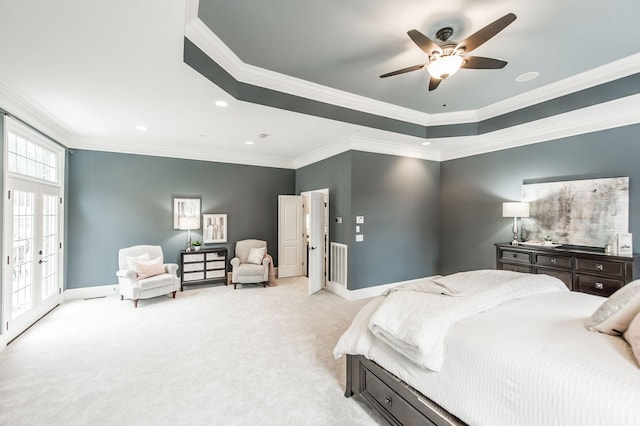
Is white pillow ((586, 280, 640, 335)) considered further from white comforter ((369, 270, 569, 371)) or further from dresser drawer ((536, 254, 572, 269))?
dresser drawer ((536, 254, 572, 269))

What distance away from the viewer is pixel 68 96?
3.20 m

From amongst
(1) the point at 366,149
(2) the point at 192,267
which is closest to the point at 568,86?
(1) the point at 366,149

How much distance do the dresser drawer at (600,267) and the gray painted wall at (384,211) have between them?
2.48m

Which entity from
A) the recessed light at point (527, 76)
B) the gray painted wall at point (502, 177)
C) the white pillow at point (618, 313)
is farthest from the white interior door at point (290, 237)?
the white pillow at point (618, 313)

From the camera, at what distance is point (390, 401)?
1810 millimetres

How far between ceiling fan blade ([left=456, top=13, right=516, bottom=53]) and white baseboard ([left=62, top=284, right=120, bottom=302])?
635 centimetres

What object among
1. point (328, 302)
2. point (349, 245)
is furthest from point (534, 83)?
point (328, 302)

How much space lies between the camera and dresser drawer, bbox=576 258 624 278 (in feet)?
10.0

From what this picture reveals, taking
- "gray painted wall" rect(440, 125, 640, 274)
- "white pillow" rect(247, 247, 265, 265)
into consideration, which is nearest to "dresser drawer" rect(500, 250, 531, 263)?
"gray painted wall" rect(440, 125, 640, 274)

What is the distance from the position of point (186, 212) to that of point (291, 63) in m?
3.94

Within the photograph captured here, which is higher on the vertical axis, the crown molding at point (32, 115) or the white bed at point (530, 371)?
the crown molding at point (32, 115)

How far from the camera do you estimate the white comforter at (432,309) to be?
1535 millimetres

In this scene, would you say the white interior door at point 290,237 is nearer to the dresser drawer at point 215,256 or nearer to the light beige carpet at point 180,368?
the dresser drawer at point 215,256

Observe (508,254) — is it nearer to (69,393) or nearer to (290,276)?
(290,276)
